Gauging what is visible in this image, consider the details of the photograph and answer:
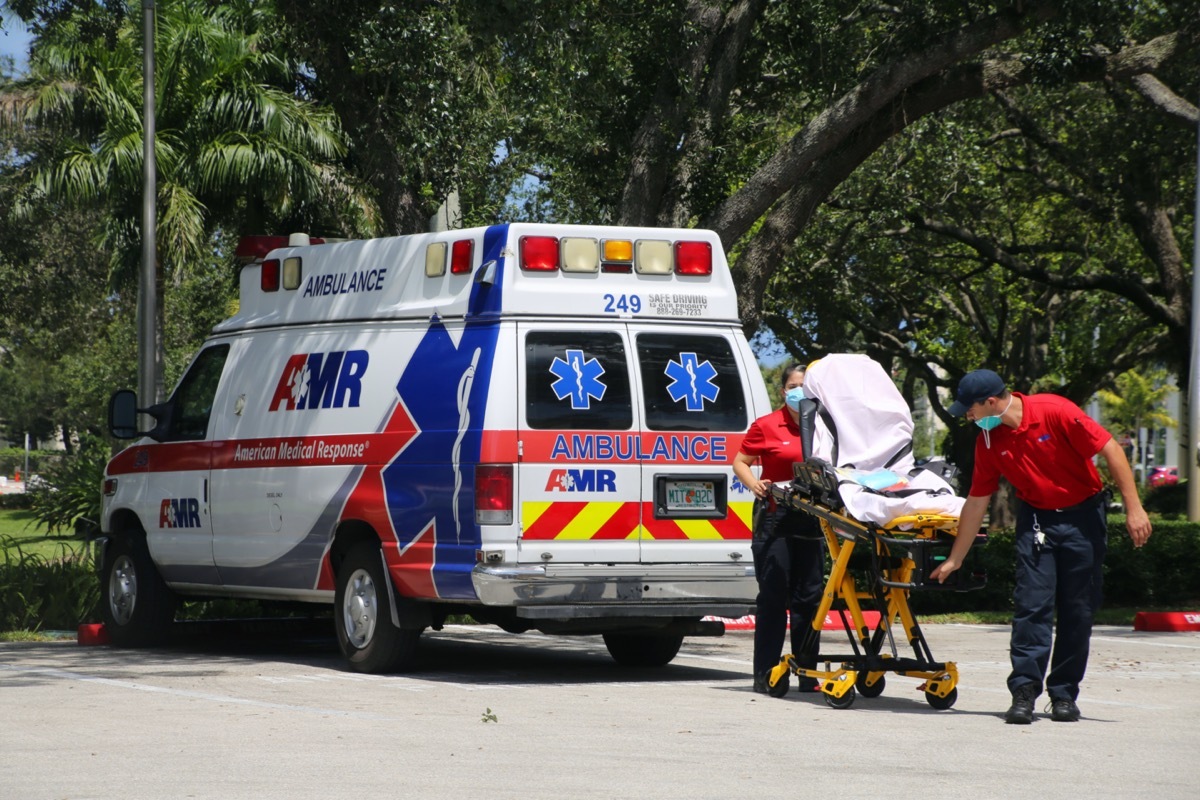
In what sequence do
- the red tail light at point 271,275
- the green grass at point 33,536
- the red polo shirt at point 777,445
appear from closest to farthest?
the red polo shirt at point 777,445, the red tail light at point 271,275, the green grass at point 33,536

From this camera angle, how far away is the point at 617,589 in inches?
374

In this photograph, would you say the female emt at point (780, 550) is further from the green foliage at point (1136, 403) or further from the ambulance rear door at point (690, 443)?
the green foliage at point (1136, 403)

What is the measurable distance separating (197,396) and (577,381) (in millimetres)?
3490

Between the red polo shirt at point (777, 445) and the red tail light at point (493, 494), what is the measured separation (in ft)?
4.39

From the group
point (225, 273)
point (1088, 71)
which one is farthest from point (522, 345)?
point (225, 273)

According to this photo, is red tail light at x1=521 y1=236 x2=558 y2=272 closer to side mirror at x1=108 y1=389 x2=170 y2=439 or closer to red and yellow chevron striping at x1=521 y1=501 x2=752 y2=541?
red and yellow chevron striping at x1=521 y1=501 x2=752 y2=541

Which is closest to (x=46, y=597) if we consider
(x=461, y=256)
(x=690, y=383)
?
(x=461, y=256)

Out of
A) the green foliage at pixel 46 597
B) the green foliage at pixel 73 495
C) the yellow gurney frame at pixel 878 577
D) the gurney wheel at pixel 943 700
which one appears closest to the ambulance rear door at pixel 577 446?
the yellow gurney frame at pixel 878 577

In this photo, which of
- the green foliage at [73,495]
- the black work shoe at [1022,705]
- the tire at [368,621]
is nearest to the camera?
the black work shoe at [1022,705]

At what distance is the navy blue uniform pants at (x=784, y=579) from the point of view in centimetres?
911

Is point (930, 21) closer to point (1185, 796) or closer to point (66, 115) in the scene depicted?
point (1185, 796)

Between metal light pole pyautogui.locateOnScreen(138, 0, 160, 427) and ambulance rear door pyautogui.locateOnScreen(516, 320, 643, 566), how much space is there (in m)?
8.47

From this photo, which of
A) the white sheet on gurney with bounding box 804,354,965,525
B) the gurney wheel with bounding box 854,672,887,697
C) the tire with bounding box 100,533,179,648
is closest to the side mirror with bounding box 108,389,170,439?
the tire with bounding box 100,533,179,648

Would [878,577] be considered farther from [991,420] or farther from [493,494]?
[493,494]
